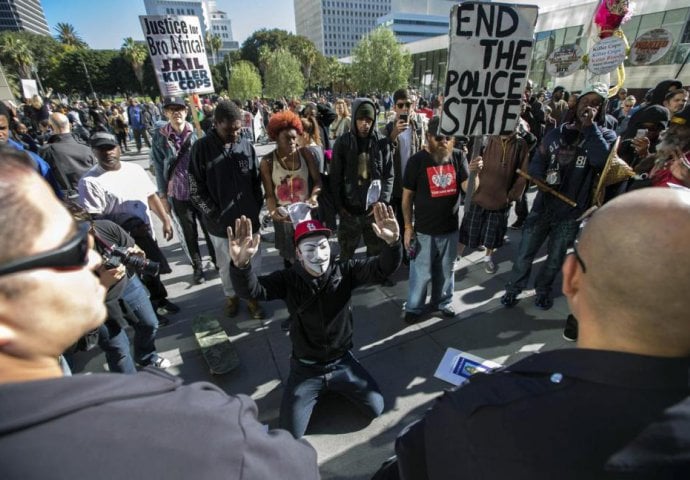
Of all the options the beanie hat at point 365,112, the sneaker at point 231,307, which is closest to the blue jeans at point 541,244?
the beanie hat at point 365,112

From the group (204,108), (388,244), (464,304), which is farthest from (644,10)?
(388,244)

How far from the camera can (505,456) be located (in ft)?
2.67

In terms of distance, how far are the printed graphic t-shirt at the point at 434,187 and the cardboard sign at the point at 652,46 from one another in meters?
6.52

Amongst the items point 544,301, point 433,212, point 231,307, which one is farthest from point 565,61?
point 231,307

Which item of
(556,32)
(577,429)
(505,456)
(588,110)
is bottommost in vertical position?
(505,456)

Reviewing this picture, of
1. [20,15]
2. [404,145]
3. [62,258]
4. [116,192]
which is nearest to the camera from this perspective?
[62,258]

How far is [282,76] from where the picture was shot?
33031mm

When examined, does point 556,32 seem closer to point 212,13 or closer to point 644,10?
point 644,10

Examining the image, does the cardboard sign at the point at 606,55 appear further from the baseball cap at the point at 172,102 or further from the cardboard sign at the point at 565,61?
the baseball cap at the point at 172,102

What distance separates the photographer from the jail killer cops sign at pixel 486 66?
272 cm

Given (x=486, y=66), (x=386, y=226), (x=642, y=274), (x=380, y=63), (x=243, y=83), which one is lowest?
(x=386, y=226)

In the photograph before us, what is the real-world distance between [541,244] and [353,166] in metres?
2.24

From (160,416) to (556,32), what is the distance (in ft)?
107

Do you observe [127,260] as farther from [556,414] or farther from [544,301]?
[544,301]
